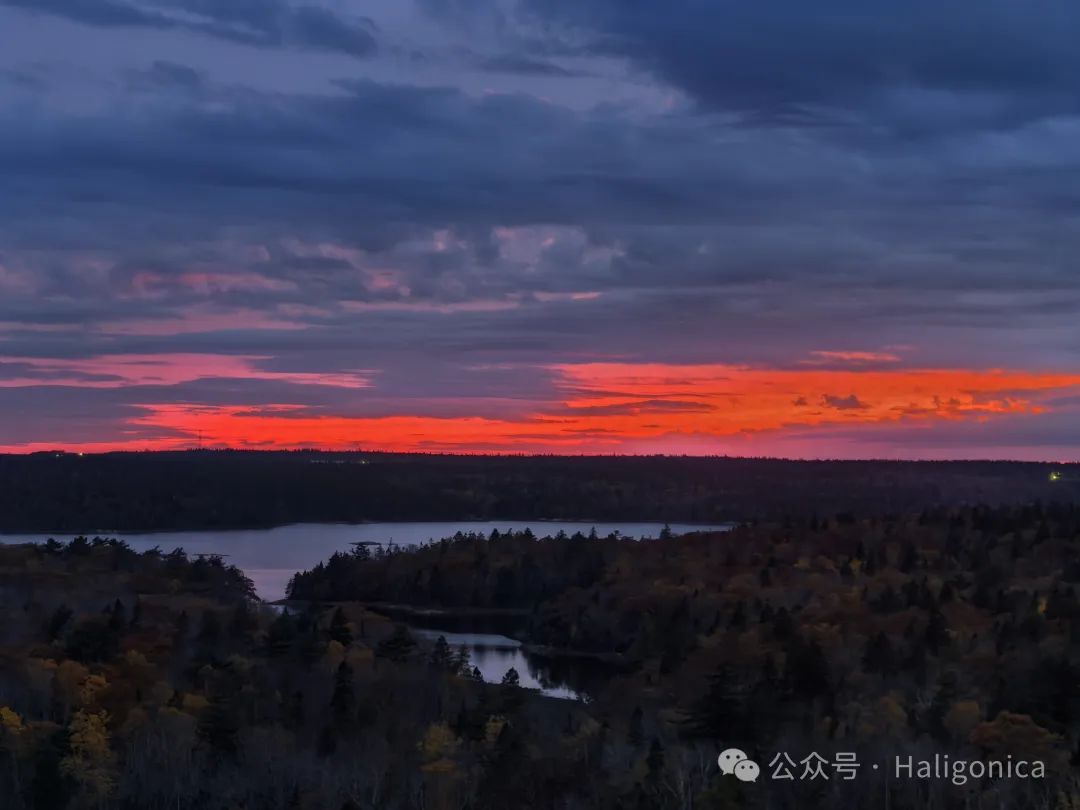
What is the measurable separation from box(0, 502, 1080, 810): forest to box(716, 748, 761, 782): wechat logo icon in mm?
314

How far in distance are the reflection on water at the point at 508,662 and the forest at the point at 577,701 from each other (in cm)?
346

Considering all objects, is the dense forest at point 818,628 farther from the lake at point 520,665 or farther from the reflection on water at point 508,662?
the reflection on water at point 508,662

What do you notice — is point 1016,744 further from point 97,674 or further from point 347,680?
point 97,674

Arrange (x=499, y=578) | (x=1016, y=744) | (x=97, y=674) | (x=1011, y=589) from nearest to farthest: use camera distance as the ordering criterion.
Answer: (x=1016, y=744) → (x=97, y=674) → (x=1011, y=589) → (x=499, y=578)

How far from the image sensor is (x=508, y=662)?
94125mm

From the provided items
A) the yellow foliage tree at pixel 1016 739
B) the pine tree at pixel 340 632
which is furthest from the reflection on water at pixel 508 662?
the yellow foliage tree at pixel 1016 739

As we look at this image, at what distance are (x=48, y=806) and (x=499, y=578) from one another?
97228 millimetres

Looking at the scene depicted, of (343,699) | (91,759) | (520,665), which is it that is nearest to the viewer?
(91,759)

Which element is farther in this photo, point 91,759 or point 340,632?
point 340,632

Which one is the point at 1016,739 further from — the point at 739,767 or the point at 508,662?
the point at 508,662

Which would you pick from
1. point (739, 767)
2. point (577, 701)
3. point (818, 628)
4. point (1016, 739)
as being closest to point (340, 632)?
point (577, 701)

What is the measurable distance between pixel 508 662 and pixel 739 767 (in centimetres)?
5364

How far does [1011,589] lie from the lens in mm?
96062

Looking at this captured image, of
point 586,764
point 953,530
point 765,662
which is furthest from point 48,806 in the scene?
point 953,530
